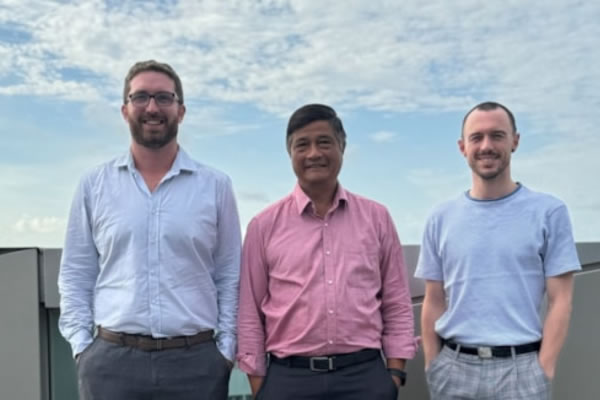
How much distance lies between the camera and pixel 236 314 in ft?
10.9

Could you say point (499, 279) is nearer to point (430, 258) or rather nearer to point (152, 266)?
point (430, 258)

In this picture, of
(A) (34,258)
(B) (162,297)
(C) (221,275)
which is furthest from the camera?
(A) (34,258)

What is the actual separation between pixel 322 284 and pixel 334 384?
17.9 inches

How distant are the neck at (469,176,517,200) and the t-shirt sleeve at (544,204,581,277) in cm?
24

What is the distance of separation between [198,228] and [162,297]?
36 centimetres

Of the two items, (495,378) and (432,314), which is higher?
(432,314)

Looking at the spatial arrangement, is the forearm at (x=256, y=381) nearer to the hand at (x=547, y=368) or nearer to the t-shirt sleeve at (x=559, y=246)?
the hand at (x=547, y=368)

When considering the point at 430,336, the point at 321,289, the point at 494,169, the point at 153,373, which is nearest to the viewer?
the point at 153,373

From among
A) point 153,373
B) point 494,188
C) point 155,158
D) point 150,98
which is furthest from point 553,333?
point 150,98

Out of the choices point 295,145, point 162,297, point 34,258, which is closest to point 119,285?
point 162,297

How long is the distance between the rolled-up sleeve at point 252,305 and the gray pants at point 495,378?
0.91m

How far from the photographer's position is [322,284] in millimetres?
3176

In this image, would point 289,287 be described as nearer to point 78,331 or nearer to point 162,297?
point 162,297

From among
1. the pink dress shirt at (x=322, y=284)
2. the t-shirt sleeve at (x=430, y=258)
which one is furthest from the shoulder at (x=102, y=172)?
the t-shirt sleeve at (x=430, y=258)
